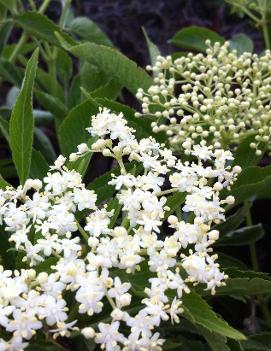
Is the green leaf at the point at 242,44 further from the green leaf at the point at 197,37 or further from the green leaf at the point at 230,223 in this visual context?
the green leaf at the point at 230,223

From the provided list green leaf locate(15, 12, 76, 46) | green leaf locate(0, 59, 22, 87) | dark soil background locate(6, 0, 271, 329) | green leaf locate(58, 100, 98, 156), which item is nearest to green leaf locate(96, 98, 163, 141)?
green leaf locate(58, 100, 98, 156)

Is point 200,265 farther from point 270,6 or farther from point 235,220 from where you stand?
point 270,6

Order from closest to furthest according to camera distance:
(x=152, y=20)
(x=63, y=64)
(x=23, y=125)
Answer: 1. (x=23, y=125)
2. (x=63, y=64)
3. (x=152, y=20)

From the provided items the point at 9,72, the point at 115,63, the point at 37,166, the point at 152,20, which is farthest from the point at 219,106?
the point at 152,20

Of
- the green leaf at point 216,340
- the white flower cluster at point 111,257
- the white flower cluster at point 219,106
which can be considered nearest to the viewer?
the white flower cluster at point 111,257

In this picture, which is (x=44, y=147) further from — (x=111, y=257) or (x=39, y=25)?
(x=111, y=257)

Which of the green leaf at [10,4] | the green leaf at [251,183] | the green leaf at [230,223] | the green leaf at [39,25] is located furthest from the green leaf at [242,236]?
the green leaf at [10,4]
